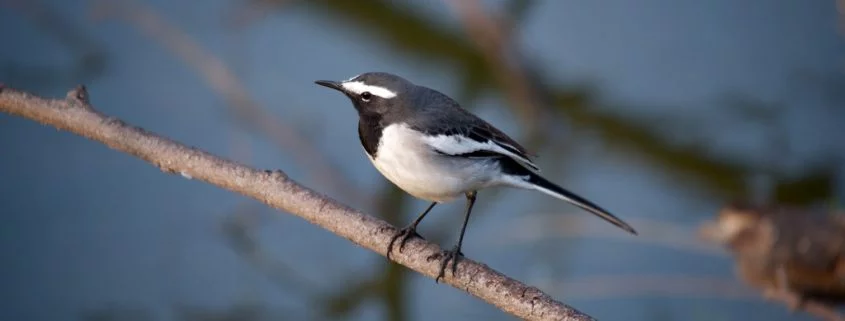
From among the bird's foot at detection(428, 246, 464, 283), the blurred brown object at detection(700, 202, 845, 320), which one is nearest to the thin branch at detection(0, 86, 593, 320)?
the bird's foot at detection(428, 246, 464, 283)

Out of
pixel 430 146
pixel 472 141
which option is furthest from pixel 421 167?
pixel 472 141

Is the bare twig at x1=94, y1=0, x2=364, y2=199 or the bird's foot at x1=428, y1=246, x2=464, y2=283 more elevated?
the bare twig at x1=94, y1=0, x2=364, y2=199

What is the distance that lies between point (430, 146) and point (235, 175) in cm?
52

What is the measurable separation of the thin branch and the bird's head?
35 cm

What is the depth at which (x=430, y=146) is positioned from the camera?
2971 millimetres

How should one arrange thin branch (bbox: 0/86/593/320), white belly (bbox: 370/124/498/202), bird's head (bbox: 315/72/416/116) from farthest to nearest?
bird's head (bbox: 315/72/416/116) → white belly (bbox: 370/124/498/202) → thin branch (bbox: 0/86/593/320)

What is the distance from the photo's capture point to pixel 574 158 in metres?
5.53

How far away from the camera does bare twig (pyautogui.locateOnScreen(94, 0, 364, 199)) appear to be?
5.01m

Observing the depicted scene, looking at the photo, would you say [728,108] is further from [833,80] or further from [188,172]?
[188,172]

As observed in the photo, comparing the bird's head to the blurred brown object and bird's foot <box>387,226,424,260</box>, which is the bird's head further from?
the blurred brown object

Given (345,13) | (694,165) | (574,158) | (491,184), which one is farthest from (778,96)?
(491,184)

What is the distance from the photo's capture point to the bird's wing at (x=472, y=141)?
9.86 feet

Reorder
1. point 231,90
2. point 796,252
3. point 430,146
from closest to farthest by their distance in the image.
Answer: point 430,146 < point 796,252 < point 231,90

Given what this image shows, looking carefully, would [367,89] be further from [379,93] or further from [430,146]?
[430,146]
